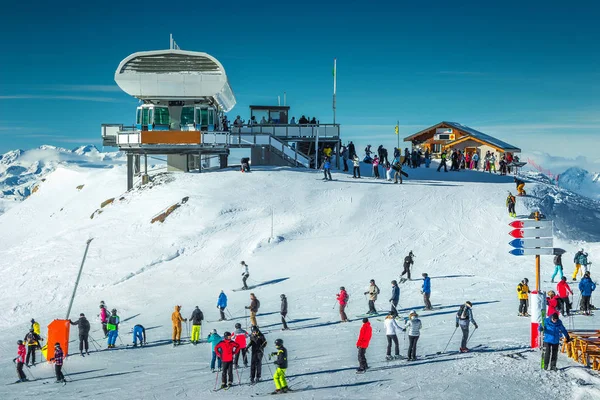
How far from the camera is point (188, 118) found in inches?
1793

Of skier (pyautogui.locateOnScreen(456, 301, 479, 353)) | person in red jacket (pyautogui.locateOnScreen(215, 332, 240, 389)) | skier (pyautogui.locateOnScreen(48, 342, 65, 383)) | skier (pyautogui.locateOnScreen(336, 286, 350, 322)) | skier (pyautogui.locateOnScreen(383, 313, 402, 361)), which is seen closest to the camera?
person in red jacket (pyautogui.locateOnScreen(215, 332, 240, 389))

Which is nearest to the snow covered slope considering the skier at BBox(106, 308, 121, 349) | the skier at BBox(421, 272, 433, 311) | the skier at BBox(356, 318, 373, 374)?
the skier at BBox(356, 318, 373, 374)

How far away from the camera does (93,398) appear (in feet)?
47.7

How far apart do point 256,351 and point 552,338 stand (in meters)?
6.62

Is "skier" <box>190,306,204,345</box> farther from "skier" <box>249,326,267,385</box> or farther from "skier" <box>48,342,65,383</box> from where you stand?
"skier" <box>249,326,267,385</box>

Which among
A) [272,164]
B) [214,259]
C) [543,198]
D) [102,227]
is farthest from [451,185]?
[102,227]

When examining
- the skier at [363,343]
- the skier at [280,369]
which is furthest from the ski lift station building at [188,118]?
the skier at [280,369]

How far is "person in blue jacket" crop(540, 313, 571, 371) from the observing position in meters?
14.0

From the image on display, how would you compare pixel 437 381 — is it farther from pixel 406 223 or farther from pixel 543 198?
pixel 543 198

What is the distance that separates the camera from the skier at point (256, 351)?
14.7 m

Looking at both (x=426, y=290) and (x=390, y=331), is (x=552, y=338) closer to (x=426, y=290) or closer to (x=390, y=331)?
(x=390, y=331)

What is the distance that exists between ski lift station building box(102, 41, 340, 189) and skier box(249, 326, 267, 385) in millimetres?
28473

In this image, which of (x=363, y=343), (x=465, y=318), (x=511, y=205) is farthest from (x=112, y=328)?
(x=511, y=205)

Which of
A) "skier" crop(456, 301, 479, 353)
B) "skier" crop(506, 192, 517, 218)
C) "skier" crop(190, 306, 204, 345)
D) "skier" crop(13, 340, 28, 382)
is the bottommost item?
"skier" crop(13, 340, 28, 382)
